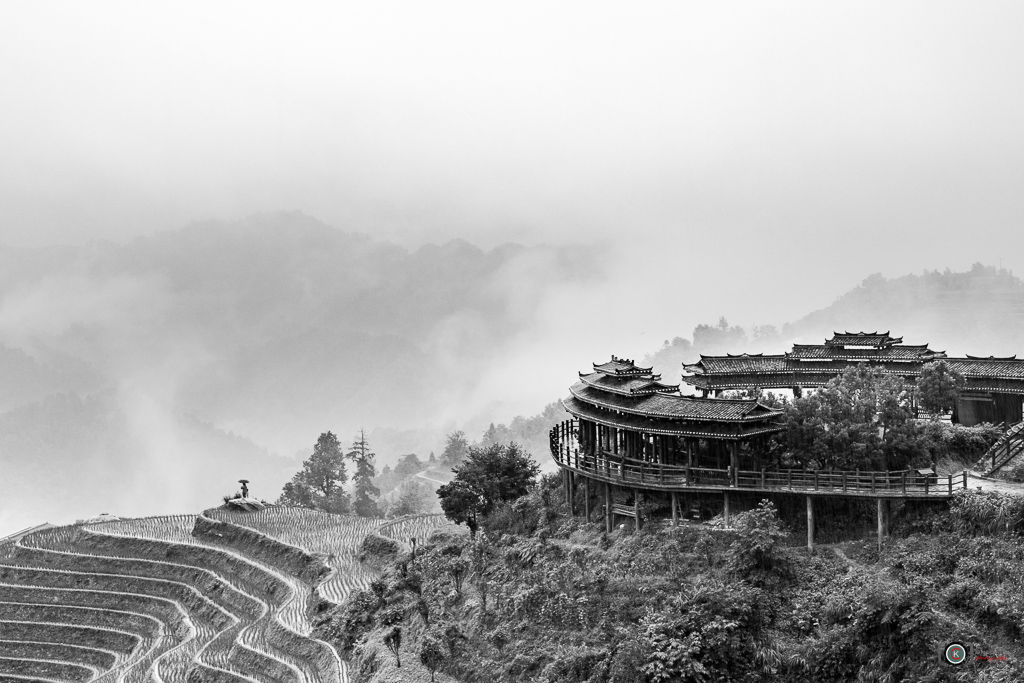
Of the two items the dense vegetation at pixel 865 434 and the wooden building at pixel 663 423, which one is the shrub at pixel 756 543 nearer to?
the wooden building at pixel 663 423

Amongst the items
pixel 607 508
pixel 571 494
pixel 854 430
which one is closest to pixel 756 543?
pixel 854 430

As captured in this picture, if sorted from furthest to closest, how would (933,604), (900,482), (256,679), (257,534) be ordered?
1. (257,534)
2. (256,679)
3. (900,482)
4. (933,604)

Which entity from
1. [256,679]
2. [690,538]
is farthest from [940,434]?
[256,679]

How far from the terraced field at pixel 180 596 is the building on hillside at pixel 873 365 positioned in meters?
18.1

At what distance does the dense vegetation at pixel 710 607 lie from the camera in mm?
20859

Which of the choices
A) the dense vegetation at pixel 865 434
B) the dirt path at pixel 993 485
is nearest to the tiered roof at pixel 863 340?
the dense vegetation at pixel 865 434

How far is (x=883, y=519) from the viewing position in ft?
86.6

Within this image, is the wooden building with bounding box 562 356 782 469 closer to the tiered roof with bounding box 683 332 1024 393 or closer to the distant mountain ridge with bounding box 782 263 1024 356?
the tiered roof with bounding box 683 332 1024 393

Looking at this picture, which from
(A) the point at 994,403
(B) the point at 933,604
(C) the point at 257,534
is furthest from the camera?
(C) the point at 257,534

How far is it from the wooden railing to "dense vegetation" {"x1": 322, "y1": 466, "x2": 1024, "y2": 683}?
96 centimetres

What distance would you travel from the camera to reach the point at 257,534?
44375 mm

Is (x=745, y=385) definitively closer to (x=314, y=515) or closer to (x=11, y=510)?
(x=314, y=515)

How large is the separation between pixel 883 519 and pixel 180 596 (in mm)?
32916

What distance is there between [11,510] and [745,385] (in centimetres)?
19306
